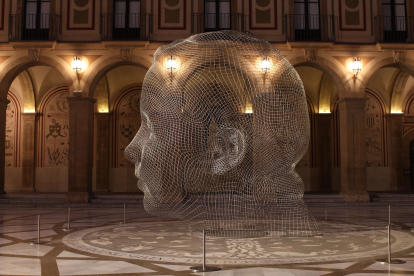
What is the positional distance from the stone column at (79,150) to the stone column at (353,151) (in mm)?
9881

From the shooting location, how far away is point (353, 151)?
18000mm

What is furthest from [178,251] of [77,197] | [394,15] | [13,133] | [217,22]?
[13,133]

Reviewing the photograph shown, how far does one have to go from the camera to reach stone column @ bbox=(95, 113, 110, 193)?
884 inches

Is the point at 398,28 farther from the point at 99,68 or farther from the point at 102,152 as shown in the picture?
the point at 102,152

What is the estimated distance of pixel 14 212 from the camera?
1497 cm

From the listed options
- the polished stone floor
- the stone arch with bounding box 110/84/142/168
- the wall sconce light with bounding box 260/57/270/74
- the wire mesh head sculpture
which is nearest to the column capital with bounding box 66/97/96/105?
the stone arch with bounding box 110/84/142/168

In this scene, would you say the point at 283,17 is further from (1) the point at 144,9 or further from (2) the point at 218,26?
(1) the point at 144,9

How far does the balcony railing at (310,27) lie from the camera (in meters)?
18.4

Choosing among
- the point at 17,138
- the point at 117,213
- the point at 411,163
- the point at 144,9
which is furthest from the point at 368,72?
the point at 17,138

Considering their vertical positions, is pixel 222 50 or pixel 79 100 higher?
pixel 79 100

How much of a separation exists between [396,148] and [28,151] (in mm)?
18016

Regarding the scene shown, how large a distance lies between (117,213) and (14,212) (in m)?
3.43

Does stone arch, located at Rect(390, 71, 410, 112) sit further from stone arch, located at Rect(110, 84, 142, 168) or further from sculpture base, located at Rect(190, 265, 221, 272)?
sculpture base, located at Rect(190, 265, 221, 272)

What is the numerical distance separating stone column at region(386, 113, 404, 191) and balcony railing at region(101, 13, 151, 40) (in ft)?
42.8
